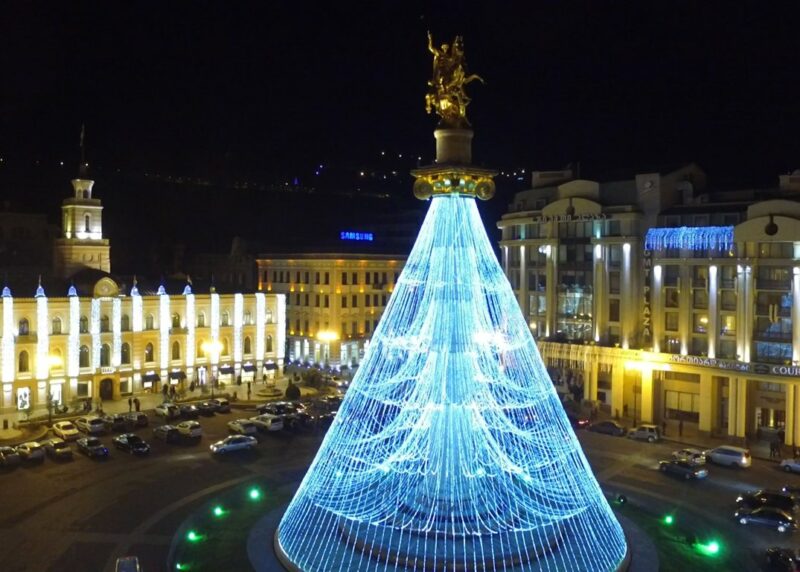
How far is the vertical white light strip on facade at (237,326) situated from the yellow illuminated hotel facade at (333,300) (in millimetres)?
10293

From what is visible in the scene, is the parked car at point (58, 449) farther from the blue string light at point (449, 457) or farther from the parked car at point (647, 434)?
the parked car at point (647, 434)

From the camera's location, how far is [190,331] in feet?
201

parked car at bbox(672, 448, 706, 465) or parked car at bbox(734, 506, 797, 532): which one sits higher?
parked car at bbox(672, 448, 706, 465)

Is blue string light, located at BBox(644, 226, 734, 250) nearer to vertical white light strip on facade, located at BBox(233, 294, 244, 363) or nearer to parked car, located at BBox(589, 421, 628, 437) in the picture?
parked car, located at BBox(589, 421, 628, 437)

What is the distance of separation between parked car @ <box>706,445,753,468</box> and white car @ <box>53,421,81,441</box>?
3510 cm

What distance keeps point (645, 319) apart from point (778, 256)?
910 centimetres

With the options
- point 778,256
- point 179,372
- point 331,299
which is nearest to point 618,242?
point 778,256

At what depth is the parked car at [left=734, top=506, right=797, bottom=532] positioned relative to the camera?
28711 mm

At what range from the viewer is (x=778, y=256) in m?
44.2

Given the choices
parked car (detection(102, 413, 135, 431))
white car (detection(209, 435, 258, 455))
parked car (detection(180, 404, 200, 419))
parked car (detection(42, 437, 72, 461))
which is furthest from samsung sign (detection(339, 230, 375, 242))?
parked car (detection(42, 437, 72, 461))

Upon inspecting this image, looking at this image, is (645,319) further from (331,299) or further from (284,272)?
(284,272)

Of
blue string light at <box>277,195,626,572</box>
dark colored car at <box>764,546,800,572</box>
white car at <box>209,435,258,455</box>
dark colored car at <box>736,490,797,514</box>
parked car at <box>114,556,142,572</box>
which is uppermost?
blue string light at <box>277,195,626,572</box>

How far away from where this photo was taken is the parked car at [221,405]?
169 ft

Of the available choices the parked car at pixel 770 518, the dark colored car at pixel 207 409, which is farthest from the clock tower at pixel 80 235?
the parked car at pixel 770 518
